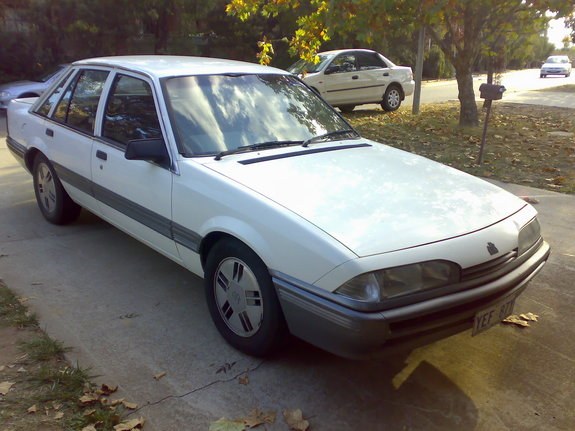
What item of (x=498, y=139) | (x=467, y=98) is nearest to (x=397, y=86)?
Answer: (x=467, y=98)

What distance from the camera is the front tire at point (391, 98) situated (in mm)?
14539

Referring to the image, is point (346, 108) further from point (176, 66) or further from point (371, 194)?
point (371, 194)

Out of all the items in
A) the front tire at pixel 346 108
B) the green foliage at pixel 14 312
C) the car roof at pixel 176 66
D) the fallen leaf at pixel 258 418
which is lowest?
the fallen leaf at pixel 258 418

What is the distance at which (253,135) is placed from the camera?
378cm

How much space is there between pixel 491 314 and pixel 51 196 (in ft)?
13.8

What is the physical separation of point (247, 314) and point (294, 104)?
1.78m

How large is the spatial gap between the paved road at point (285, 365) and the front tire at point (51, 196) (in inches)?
33.7

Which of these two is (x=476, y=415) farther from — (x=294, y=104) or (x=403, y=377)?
(x=294, y=104)

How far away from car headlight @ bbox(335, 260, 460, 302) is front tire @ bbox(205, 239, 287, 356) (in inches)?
20.8

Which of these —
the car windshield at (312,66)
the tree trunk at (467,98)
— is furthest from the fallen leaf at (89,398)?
the car windshield at (312,66)

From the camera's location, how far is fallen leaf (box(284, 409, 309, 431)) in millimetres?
2650

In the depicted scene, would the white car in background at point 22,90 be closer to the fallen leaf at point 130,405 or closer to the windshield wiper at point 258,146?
the windshield wiper at point 258,146

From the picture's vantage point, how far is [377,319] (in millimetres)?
2492

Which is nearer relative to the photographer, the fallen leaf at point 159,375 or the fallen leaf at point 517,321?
the fallen leaf at point 159,375
